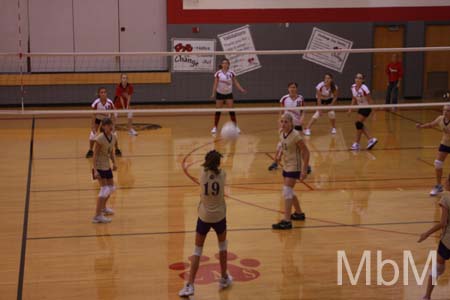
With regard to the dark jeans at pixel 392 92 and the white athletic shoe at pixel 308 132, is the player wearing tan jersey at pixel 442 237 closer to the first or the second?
the white athletic shoe at pixel 308 132

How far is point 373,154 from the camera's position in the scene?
17.0 metres

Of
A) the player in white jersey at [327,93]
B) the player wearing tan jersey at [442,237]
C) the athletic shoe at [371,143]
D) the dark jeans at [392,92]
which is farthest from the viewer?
the dark jeans at [392,92]

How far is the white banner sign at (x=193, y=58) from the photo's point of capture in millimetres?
24375

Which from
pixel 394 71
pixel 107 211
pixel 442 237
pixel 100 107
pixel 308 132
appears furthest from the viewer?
pixel 394 71

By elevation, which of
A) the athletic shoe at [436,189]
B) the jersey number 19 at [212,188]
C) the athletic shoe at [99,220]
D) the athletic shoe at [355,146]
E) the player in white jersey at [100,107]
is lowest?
the athletic shoe at [99,220]

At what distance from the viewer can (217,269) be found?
9398 millimetres

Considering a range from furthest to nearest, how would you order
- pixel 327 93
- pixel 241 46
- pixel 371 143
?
pixel 241 46 → pixel 327 93 → pixel 371 143

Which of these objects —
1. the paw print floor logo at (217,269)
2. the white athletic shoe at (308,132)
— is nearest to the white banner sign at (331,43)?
the white athletic shoe at (308,132)

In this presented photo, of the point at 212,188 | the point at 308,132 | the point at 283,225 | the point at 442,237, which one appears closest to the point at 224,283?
the point at 212,188

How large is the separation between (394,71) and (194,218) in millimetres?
13721

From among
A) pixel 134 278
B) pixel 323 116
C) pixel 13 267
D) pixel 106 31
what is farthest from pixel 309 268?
pixel 106 31

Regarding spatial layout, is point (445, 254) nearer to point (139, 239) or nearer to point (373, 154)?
point (139, 239)

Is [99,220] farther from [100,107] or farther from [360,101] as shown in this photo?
[360,101]

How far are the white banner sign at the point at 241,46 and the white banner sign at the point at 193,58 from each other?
468 mm
